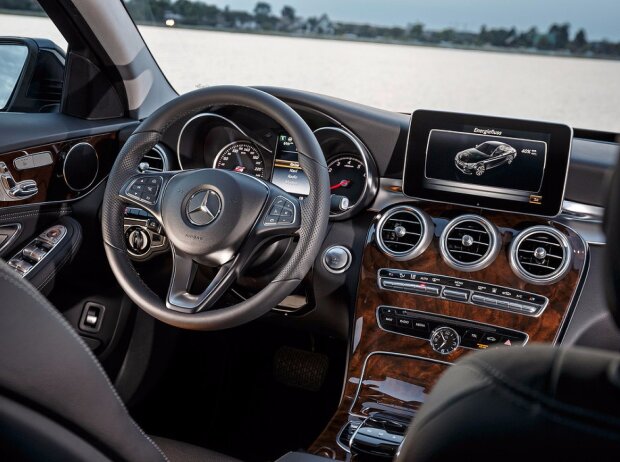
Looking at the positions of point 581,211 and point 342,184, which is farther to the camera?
point 342,184

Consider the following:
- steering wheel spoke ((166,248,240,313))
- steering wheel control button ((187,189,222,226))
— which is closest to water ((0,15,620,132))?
steering wheel control button ((187,189,222,226))

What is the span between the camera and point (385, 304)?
2465 mm

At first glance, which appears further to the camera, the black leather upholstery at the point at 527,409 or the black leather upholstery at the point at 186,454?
the black leather upholstery at the point at 186,454

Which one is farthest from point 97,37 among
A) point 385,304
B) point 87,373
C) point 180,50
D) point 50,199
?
point 87,373

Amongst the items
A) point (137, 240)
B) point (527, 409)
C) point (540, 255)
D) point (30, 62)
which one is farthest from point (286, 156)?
point (527, 409)

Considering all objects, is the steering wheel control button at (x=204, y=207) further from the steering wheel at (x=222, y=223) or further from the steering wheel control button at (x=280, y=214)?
the steering wheel control button at (x=280, y=214)

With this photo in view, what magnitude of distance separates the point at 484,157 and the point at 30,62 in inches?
70.4

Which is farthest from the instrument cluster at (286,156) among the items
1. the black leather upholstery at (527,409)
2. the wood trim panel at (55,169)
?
the black leather upholstery at (527,409)

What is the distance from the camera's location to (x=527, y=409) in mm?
737

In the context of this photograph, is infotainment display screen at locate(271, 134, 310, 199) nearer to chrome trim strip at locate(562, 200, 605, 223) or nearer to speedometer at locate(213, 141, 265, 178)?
speedometer at locate(213, 141, 265, 178)

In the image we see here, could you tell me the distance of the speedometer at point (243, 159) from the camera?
2564 mm

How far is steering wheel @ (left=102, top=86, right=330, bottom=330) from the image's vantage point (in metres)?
1.99

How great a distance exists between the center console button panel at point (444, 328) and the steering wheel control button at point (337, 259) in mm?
180

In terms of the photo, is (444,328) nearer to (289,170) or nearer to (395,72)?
(289,170)
